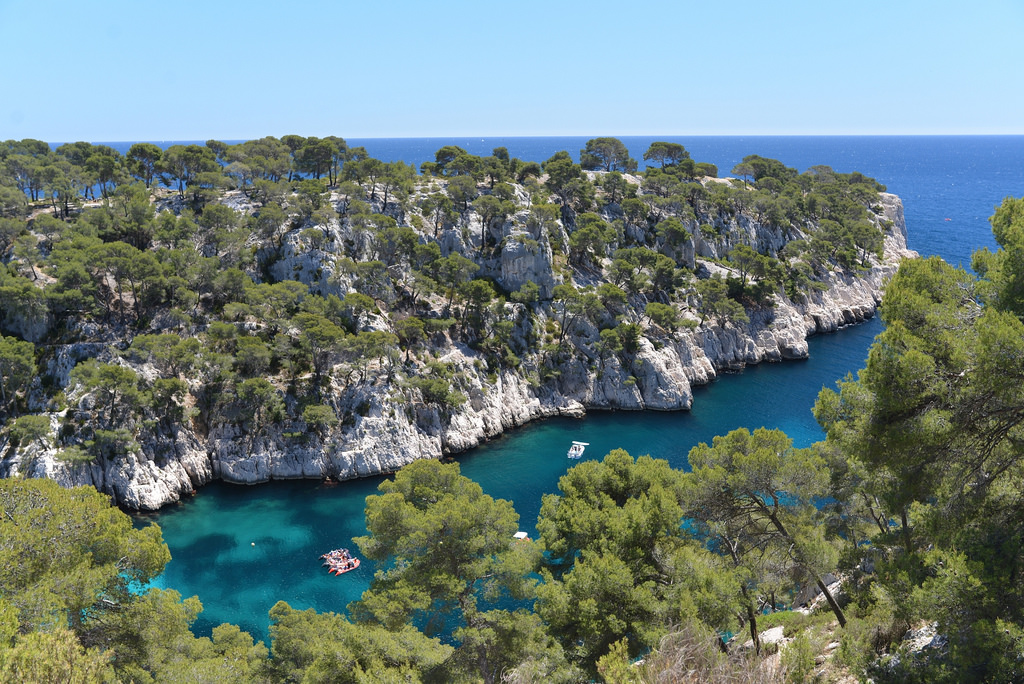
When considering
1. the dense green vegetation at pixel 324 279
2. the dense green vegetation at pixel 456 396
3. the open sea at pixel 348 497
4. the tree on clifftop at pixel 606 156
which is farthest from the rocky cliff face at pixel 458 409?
the tree on clifftop at pixel 606 156

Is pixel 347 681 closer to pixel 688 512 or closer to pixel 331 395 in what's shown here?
pixel 688 512

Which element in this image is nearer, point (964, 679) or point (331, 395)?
point (964, 679)

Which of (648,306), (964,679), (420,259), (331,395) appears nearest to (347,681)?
(964,679)

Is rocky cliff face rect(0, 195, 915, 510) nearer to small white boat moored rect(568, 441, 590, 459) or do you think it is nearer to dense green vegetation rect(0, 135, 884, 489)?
dense green vegetation rect(0, 135, 884, 489)

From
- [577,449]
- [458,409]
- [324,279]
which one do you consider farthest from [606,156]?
[577,449]

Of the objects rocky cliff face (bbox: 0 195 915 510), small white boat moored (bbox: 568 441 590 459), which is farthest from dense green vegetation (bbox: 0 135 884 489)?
small white boat moored (bbox: 568 441 590 459)
